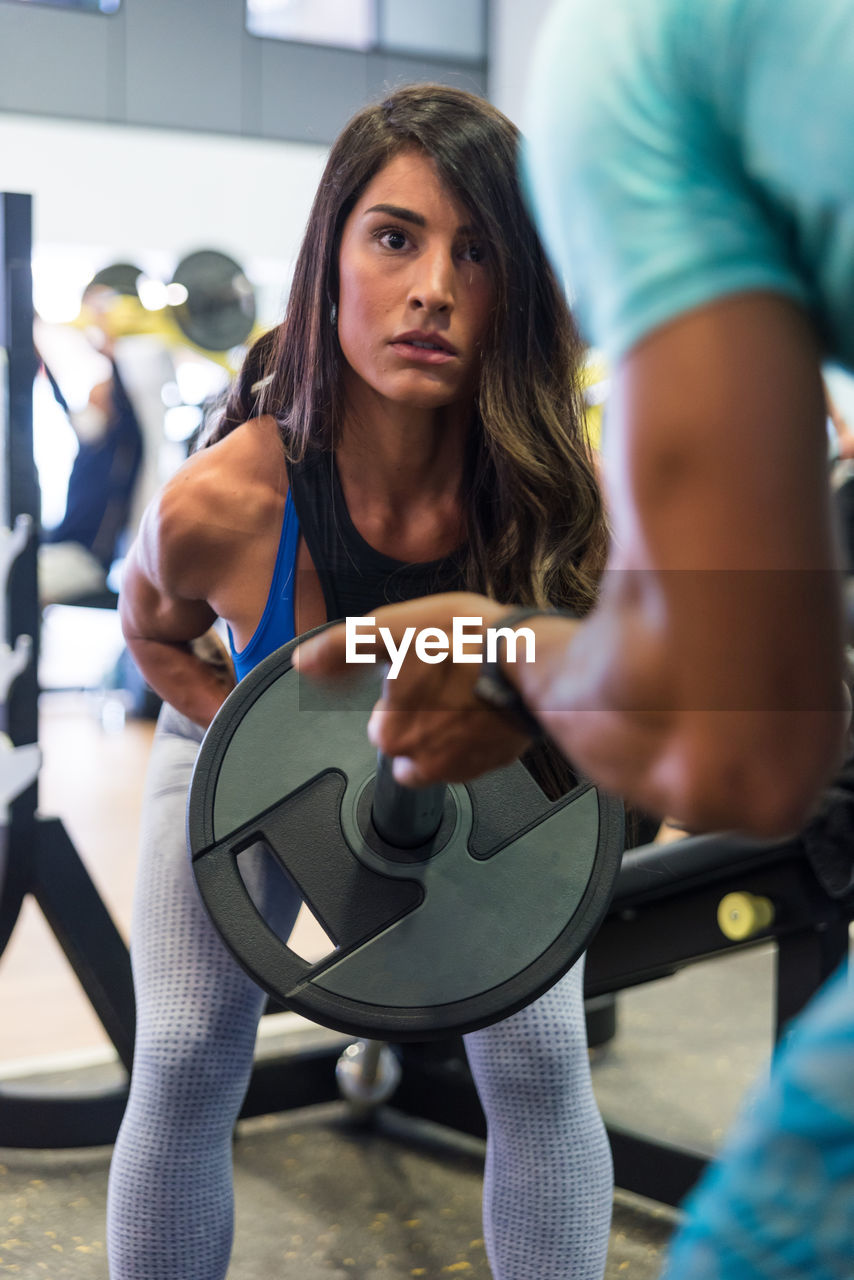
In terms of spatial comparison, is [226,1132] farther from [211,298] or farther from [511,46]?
[511,46]

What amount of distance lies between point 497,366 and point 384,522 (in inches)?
7.6

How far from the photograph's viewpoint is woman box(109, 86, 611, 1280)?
3.83 feet

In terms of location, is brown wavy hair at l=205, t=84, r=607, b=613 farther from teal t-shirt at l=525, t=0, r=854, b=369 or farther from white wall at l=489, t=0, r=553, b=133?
white wall at l=489, t=0, r=553, b=133

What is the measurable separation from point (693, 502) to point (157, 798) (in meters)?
0.98

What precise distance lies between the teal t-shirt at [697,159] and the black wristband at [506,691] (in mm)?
151

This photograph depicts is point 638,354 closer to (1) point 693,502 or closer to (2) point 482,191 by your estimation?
(1) point 693,502

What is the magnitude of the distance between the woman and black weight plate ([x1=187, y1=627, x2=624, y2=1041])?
0.14 meters

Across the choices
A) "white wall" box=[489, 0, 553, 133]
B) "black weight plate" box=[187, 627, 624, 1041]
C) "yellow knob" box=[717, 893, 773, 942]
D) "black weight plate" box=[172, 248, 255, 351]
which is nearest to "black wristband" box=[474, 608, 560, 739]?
"black weight plate" box=[187, 627, 624, 1041]

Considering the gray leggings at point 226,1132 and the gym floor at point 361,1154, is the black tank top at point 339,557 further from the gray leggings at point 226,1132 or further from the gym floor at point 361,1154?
the gym floor at point 361,1154

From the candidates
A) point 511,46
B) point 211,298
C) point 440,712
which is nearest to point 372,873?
point 440,712

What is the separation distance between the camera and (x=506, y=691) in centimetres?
60

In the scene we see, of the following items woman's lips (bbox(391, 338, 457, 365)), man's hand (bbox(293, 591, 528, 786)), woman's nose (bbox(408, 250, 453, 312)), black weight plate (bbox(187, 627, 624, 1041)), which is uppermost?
woman's nose (bbox(408, 250, 453, 312))

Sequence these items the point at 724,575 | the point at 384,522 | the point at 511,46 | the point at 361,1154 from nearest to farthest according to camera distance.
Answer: the point at 724,575
the point at 384,522
the point at 361,1154
the point at 511,46

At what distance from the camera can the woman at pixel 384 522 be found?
1.17m
